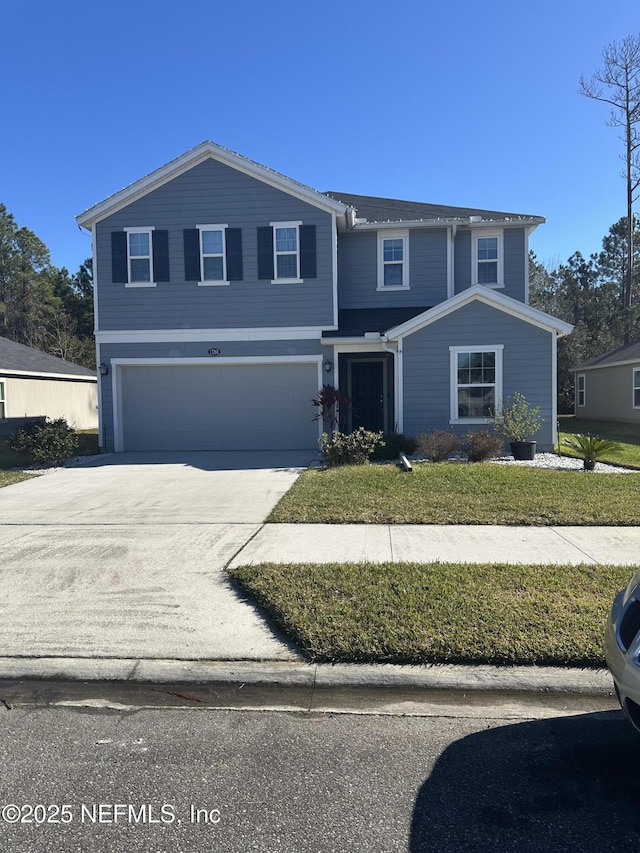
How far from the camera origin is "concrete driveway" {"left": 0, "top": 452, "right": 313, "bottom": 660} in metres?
4.42

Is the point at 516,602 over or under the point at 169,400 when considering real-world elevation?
under

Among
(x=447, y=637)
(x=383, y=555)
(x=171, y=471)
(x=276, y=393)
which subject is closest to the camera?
(x=447, y=637)

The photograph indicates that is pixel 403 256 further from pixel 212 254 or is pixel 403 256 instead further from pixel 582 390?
pixel 582 390

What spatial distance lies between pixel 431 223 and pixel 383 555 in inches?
472

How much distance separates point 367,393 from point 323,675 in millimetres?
13483

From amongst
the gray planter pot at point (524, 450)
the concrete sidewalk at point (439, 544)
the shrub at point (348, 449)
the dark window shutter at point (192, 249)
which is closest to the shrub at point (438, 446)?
the shrub at point (348, 449)

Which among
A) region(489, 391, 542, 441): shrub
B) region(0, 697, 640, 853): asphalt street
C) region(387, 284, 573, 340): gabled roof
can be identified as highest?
region(387, 284, 573, 340): gabled roof

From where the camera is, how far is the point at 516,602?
15.8ft

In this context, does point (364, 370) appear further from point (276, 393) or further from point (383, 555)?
point (383, 555)

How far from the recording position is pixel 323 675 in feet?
12.8

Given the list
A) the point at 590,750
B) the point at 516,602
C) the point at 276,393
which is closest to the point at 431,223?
the point at 276,393

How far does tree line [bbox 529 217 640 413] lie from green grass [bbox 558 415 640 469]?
28.6ft

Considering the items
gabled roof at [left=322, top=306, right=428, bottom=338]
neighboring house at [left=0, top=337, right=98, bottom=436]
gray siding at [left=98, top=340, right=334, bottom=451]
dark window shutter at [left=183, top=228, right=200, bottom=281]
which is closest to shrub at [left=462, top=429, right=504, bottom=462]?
gabled roof at [left=322, top=306, right=428, bottom=338]

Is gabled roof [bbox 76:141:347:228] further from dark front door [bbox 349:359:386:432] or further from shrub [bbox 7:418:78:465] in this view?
shrub [bbox 7:418:78:465]
